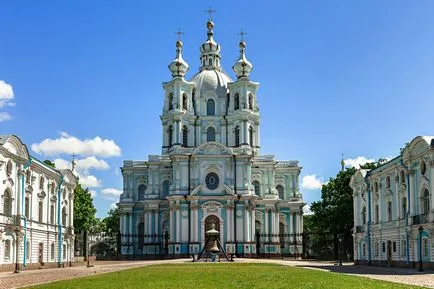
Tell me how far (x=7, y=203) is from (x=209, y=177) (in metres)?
34.0

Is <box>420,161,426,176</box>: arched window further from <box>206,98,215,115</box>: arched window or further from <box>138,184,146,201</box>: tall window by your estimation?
<box>138,184,146,201</box>: tall window

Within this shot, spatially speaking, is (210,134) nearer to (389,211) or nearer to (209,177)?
(209,177)

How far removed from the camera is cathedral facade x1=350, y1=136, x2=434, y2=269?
4022 centimetres

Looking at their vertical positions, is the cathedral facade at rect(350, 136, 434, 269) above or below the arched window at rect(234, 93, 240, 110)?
below

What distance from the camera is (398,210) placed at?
45875mm

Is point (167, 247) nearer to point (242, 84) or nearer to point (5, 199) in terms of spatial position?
point (242, 84)

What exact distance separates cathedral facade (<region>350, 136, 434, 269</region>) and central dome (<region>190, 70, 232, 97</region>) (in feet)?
101

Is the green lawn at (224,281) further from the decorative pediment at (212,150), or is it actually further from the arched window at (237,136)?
the arched window at (237,136)

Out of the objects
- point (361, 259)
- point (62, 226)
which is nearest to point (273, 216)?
point (361, 259)

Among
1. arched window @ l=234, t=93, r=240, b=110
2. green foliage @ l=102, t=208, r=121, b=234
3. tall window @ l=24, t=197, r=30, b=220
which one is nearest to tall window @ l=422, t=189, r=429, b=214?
tall window @ l=24, t=197, r=30, b=220

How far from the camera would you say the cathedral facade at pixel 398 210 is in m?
40.2

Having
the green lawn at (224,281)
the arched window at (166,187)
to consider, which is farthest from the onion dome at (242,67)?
the green lawn at (224,281)

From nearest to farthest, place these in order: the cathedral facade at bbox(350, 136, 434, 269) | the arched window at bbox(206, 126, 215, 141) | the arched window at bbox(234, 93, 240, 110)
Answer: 1. the cathedral facade at bbox(350, 136, 434, 269)
2. the arched window at bbox(234, 93, 240, 110)
3. the arched window at bbox(206, 126, 215, 141)

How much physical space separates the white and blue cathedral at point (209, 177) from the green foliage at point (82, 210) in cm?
393
